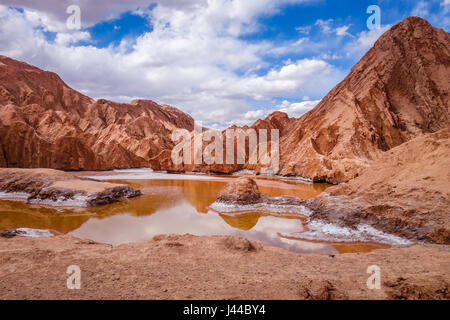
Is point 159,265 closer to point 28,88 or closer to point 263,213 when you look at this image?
point 263,213

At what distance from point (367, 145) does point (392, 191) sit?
22.7 metres

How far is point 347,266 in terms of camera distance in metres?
6.55

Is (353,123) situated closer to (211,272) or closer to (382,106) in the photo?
(382,106)

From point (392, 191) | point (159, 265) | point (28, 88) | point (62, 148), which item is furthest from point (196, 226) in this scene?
point (28, 88)

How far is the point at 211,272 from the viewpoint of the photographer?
5.95 m

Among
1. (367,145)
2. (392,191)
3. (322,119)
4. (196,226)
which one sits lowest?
(196,226)

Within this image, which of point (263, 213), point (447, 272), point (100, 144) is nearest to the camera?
point (447, 272)

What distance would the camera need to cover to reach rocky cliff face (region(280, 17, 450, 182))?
106ft

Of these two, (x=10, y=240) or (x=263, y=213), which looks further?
(x=263, y=213)

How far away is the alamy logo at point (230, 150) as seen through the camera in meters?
39.5

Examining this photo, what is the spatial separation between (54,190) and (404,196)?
20.3m

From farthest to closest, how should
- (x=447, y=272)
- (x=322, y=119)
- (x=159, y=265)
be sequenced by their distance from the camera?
(x=322, y=119)
(x=159, y=265)
(x=447, y=272)

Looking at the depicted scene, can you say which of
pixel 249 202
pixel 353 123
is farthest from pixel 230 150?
pixel 249 202

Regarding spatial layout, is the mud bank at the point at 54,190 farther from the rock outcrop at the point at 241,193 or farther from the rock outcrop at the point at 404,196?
the rock outcrop at the point at 404,196
